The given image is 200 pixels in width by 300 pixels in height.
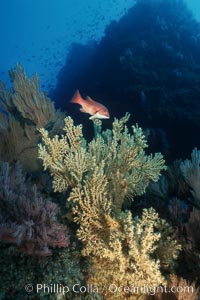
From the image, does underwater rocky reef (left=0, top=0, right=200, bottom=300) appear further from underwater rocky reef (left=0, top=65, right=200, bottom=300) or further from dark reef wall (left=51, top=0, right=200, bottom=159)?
dark reef wall (left=51, top=0, right=200, bottom=159)

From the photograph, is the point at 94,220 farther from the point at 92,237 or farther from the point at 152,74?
the point at 152,74

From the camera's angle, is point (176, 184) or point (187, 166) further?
point (176, 184)

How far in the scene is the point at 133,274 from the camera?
270 centimetres

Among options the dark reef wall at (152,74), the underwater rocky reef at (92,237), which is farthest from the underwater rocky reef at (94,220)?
the dark reef wall at (152,74)

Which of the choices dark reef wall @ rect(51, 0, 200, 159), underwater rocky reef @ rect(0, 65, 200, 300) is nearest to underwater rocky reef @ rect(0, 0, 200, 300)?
underwater rocky reef @ rect(0, 65, 200, 300)

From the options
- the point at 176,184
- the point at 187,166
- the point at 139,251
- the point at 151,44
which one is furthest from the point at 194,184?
the point at 151,44

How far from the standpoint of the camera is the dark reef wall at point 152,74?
804 cm

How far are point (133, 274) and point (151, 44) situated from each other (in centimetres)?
1179

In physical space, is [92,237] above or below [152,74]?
below

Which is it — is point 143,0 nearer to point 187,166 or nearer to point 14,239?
point 187,166

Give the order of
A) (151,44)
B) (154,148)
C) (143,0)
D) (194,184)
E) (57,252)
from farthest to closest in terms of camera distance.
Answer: (143,0) → (151,44) → (154,148) → (194,184) → (57,252)

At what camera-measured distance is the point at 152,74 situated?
9953 mm

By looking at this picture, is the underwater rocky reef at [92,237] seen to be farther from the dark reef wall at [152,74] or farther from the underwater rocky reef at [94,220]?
the dark reef wall at [152,74]

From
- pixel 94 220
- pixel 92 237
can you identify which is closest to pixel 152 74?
pixel 94 220
